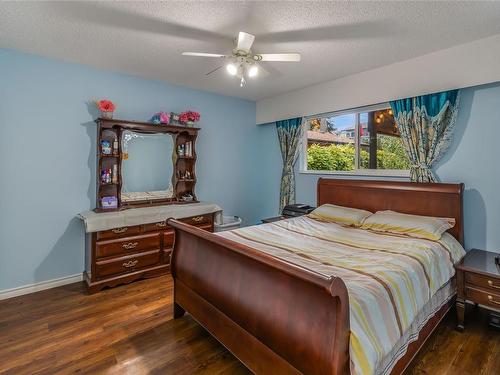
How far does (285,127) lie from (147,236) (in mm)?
2680

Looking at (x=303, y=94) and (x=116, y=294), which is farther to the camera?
(x=303, y=94)

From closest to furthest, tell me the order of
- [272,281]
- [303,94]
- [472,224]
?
1. [272,281]
2. [472,224]
3. [303,94]

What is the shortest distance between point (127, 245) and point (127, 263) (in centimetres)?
21

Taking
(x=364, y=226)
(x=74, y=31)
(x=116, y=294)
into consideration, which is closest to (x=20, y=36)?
(x=74, y=31)

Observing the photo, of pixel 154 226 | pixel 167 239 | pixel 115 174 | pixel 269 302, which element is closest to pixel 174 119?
pixel 115 174

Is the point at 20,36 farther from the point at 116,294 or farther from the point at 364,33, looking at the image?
the point at 364,33

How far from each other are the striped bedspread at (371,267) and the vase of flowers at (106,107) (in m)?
2.07

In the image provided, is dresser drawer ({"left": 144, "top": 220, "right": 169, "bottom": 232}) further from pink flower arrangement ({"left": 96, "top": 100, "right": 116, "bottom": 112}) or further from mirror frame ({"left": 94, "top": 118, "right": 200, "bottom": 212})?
pink flower arrangement ({"left": 96, "top": 100, "right": 116, "bottom": 112})

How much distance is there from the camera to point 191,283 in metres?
2.27

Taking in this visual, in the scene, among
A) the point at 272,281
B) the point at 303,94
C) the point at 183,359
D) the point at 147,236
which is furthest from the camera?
the point at 303,94

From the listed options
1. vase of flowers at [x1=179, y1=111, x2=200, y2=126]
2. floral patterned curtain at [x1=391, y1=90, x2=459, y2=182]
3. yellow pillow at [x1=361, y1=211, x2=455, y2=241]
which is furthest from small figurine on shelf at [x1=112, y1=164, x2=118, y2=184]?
floral patterned curtain at [x1=391, y1=90, x2=459, y2=182]

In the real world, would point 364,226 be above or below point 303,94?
below

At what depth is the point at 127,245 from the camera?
10.3ft

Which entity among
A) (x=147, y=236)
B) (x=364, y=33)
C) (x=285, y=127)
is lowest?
(x=147, y=236)
